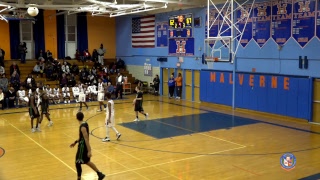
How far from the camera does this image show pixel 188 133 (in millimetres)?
13961

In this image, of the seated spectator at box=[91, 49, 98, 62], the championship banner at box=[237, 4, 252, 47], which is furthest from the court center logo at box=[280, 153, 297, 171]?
the seated spectator at box=[91, 49, 98, 62]

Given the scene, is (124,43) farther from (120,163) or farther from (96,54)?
(120,163)

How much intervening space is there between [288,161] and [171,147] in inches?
142

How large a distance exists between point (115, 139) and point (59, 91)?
39.0 feet

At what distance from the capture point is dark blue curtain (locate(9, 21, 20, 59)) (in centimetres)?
2795

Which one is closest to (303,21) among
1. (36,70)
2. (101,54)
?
(101,54)

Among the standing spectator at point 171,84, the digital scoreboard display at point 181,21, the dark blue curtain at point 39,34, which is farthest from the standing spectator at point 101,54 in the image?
the digital scoreboard display at point 181,21

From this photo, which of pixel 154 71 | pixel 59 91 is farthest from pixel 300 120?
pixel 59 91

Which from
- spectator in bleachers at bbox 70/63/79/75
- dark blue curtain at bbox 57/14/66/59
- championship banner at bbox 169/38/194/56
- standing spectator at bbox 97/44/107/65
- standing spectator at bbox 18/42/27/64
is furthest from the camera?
dark blue curtain at bbox 57/14/66/59

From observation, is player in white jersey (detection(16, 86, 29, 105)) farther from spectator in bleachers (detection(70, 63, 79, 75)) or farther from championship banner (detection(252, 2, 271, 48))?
championship banner (detection(252, 2, 271, 48))

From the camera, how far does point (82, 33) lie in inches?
1195

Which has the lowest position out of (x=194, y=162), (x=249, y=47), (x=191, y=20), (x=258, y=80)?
(x=194, y=162)

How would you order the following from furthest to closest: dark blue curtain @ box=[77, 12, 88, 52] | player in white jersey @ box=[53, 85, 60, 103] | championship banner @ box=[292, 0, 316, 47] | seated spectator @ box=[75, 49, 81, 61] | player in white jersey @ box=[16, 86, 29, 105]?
dark blue curtain @ box=[77, 12, 88, 52], seated spectator @ box=[75, 49, 81, 61], player in white jersey @ box=[53, 85, 60, 103], player in white jersey @ box=[16, 86, 29, 105], championship banner @ box=[292, 0, 316, 47]

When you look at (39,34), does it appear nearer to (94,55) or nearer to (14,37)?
(14,37)
